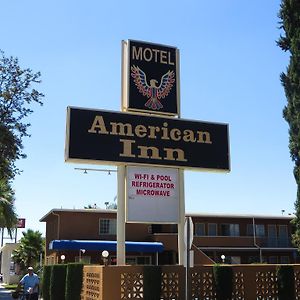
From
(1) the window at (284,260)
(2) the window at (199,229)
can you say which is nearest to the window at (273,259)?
(1) the window at (284,260)

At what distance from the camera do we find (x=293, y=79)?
69.5 feet

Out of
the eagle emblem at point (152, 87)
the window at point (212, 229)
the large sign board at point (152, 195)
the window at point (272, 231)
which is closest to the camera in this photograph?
the large sign board at point (152, 195)

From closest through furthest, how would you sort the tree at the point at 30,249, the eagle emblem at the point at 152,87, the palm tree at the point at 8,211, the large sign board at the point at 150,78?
the large sign board at the point at 150,78 → the eagle emblem at the point at 152,87 → the palm tree at the point at 8,211 → the tree at the point at 30,249

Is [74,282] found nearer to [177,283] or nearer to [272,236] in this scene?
[177,283]

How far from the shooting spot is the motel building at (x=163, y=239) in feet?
124

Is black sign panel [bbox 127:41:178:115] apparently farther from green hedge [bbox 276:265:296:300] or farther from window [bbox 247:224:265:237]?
window [bbox 247:224:265:237]

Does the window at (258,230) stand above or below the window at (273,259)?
above

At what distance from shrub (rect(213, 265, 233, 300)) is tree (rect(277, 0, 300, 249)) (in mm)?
6562

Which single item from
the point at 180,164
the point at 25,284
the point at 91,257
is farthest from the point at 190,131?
the point at 91,257

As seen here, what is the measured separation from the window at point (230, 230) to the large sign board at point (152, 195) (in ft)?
96.5

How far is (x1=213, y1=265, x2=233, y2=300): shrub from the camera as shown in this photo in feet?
49.4

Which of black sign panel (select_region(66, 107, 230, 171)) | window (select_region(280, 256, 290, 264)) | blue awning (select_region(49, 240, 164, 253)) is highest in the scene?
black sign panel (select_region(66, 107, 230, 171))

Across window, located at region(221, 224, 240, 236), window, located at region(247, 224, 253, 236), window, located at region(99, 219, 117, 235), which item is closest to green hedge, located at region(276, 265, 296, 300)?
window, located at region(99, 219, 117, 235)

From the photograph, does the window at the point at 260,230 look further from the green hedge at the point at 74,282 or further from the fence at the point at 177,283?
the green hedge at the point at 74,282
